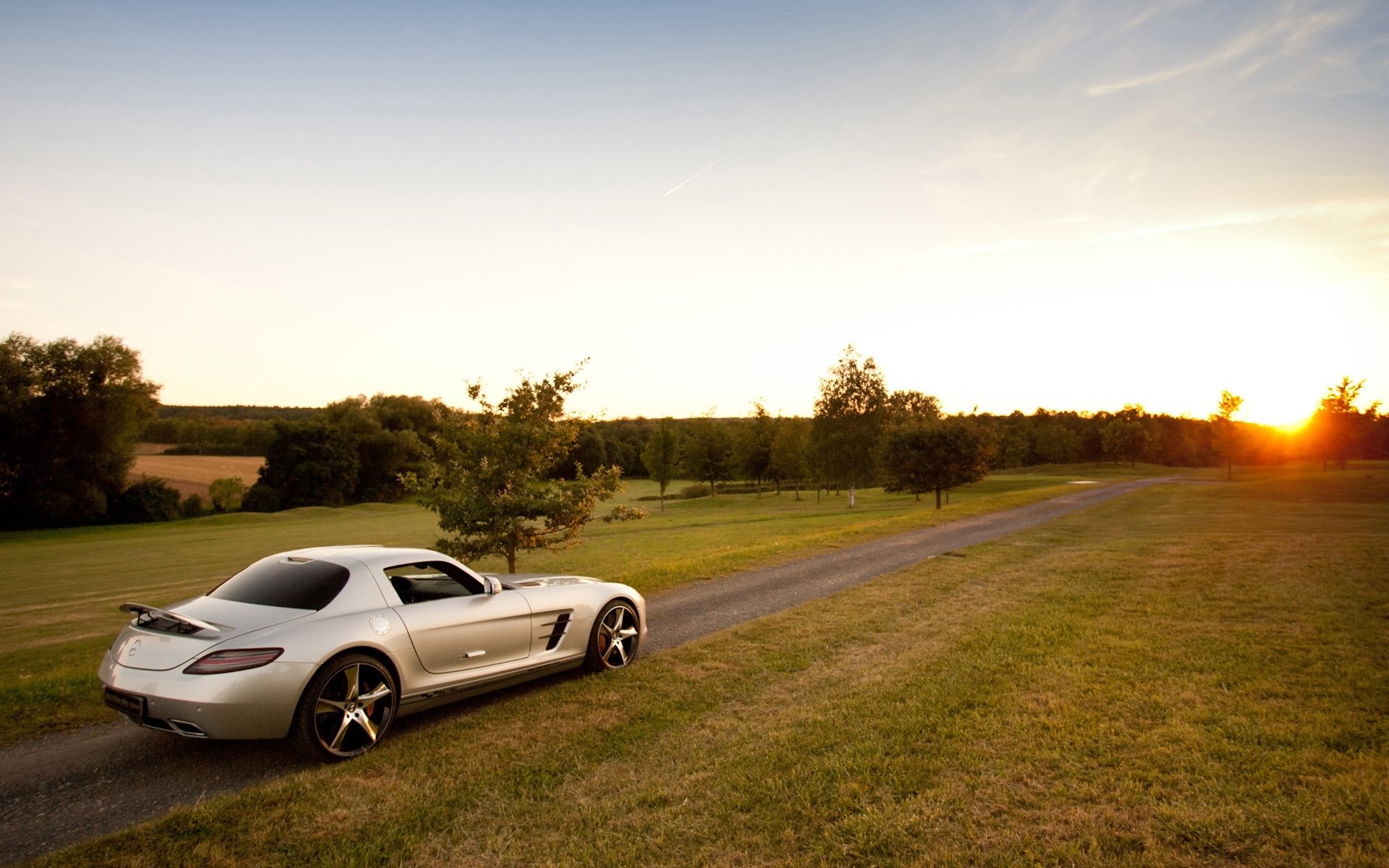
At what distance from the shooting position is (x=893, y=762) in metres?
4.98

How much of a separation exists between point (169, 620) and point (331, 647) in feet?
4.26

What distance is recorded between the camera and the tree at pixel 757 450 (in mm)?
66875

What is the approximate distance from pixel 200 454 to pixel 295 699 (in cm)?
9452

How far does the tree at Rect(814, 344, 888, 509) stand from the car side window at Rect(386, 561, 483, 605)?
43392 mm

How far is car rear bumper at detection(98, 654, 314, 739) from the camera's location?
4.73 metres

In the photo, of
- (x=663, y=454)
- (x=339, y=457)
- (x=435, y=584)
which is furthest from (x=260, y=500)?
(x=435, y=584)

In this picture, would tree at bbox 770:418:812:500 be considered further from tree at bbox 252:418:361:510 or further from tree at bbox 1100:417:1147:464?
tree at bbox 1100:417:1147:464

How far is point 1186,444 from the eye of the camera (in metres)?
116

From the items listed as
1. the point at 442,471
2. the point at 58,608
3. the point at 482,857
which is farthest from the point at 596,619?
the point at 58,608

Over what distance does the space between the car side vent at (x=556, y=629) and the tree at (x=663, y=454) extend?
182ft

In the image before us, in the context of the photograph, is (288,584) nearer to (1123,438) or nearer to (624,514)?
(624,514)

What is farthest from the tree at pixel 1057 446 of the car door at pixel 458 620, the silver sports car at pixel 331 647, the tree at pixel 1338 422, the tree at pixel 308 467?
the car door at pixel 458 620

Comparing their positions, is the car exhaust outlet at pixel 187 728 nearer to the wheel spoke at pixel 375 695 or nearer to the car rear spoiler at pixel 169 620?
the car rear spoiler at pixel 169 620

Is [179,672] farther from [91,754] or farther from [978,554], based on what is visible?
[978,554]
